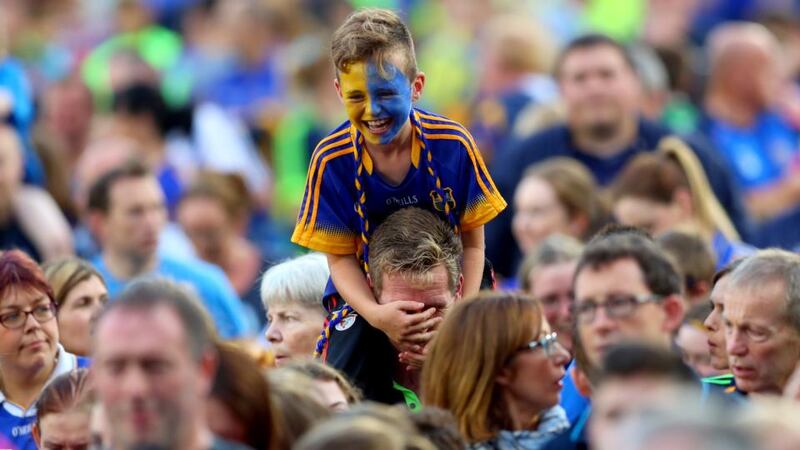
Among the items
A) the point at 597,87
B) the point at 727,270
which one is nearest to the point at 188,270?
the point at 597,87

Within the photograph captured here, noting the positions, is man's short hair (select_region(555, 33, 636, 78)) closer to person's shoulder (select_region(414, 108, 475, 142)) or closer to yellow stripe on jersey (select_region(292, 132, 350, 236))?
person's shoulder (select_region(414, 108, 475, 142))

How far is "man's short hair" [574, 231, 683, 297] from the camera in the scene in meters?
5.63

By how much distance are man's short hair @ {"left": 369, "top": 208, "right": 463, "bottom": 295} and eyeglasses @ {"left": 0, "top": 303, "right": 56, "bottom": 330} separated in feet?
4.41

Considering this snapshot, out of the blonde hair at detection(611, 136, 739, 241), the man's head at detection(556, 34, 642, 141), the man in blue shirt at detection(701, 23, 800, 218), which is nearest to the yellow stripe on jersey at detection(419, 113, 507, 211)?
the blonde hair at detection(611, 136, 739, 241)

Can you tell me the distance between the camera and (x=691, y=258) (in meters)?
7.86

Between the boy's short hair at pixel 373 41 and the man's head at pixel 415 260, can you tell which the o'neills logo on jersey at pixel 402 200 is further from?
the boy's short hair at pixel 373 41

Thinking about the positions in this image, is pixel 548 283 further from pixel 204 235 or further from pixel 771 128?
pixel 771 128

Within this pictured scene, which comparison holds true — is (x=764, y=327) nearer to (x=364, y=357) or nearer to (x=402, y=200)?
(x=402, y=200)

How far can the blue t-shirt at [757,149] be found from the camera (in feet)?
40.2

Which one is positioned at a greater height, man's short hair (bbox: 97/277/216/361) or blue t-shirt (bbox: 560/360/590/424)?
man's short hair (bbox: 97/277/216/361)

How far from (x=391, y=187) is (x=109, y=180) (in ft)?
13.1

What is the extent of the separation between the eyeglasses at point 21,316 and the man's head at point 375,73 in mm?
1545

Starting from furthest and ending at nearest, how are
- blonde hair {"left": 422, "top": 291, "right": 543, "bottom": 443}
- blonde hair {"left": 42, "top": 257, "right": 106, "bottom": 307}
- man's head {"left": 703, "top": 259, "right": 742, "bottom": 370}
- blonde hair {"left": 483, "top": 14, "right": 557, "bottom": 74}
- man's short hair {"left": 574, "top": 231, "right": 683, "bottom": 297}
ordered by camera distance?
blonde hair {"left": 483, "top": 14, "right": 557, "bottom": 74} < blonde hair {"left": 42, "top": 257, "right": 106, "bottom": 307} < man's head {"left": 703, "top": 259, "right": 742, "bottom": 370} < man's short hair {"left": 574, "top": 231, "right": 683, "bottom": 297} < blonde hair {"left": 422, "top": 291, "right": 543, "bottom": 443}

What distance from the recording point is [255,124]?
1418cm
